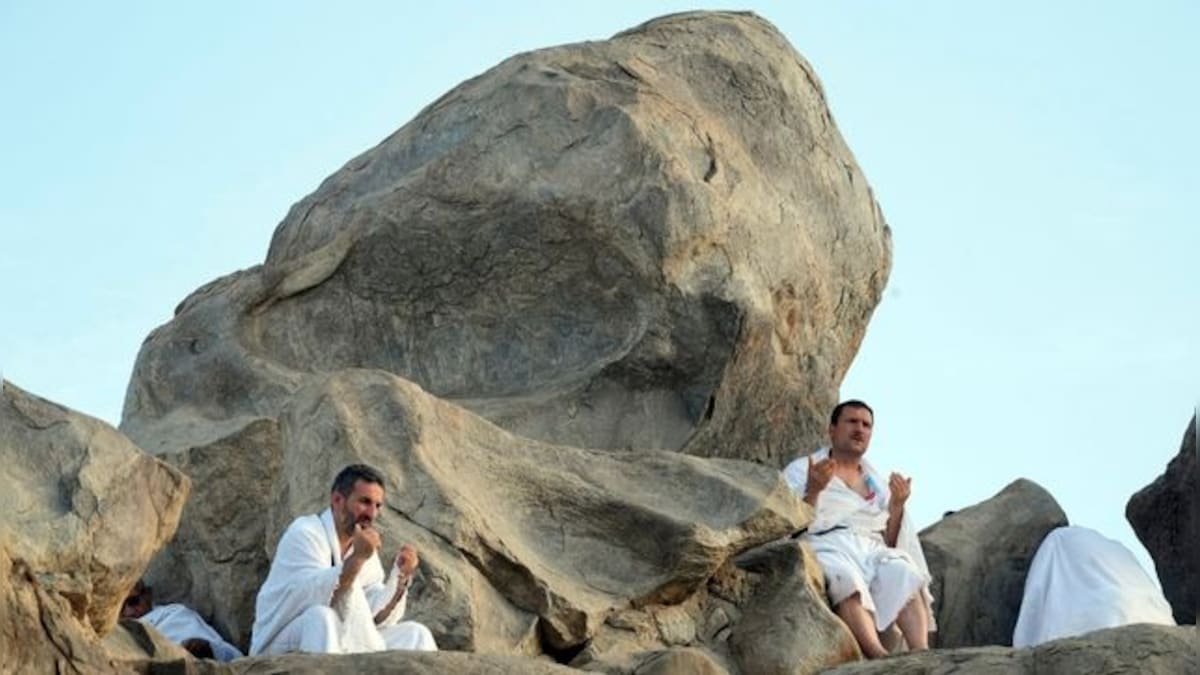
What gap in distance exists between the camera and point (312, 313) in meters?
23.2

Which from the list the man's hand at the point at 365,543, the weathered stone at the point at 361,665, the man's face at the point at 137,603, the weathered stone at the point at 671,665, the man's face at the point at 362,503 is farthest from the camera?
the man's face at the point at 137,603

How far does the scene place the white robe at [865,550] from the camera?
68.4ft

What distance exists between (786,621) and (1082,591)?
185 centimetres

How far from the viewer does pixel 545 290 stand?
75.9 feet

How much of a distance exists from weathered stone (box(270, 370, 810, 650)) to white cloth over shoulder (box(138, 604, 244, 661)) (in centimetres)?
68

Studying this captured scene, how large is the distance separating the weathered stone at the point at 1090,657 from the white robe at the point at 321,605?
2.33m

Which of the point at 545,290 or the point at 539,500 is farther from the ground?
the point at 545,290

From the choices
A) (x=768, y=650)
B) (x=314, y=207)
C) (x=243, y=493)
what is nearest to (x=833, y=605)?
(x=768, y=650)

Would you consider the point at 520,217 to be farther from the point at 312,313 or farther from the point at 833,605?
the point at 833,605

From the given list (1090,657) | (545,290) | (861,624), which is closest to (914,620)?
(861,624)

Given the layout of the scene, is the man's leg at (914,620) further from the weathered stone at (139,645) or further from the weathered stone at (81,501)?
the weathered stone at (81,501)

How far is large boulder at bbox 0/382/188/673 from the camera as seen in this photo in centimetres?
1775

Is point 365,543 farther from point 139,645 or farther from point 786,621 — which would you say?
point 786,621

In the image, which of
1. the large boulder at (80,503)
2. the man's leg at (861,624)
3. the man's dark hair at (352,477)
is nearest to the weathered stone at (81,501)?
the large boulder at (80,503)
